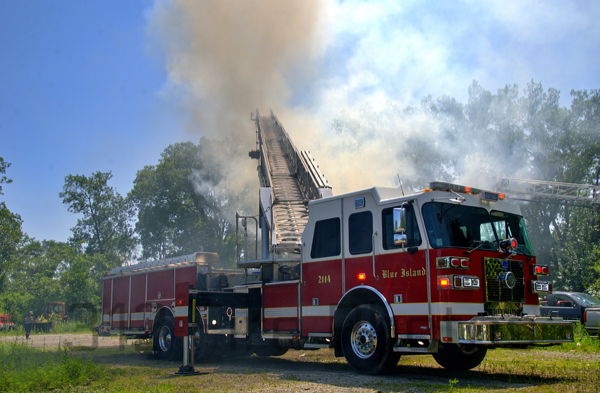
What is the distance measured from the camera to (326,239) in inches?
354

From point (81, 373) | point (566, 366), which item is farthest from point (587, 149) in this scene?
point (81, 373)

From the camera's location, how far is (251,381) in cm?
780

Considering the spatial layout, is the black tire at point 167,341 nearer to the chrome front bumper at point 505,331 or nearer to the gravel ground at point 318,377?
the gravel ground at point 318,377

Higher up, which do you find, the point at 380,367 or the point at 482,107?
the point at 482,107

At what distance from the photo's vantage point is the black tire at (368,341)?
298 inches

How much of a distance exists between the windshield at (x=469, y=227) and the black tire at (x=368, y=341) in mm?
1492

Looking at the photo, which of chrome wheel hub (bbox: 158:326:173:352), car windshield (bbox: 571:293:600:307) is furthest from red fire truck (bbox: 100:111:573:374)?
car windshield (bbox: 571:293:600:307)

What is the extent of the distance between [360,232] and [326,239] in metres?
0.79

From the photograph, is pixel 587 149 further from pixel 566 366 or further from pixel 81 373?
pixel 81 373

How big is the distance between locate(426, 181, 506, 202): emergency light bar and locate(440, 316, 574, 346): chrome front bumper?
194 cm

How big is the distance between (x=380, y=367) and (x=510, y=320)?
1965 mm

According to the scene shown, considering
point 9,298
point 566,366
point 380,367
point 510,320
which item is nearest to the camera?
point 510,320

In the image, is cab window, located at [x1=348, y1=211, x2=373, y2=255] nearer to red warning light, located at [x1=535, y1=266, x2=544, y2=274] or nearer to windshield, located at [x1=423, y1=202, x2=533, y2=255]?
windshield, located at [x1=423, y1=202, x2=533, y2=255]

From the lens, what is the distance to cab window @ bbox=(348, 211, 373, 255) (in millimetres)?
8250
